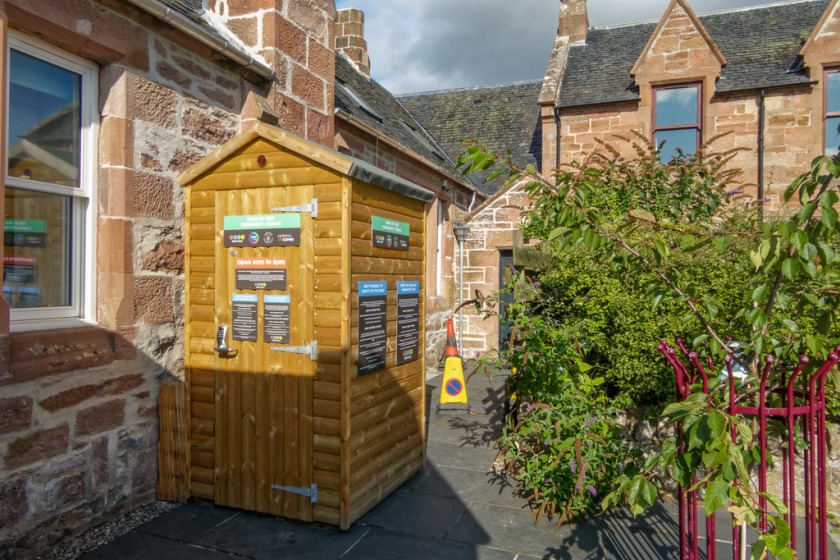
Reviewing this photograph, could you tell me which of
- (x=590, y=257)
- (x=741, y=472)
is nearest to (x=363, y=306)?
(x=590, y=257)

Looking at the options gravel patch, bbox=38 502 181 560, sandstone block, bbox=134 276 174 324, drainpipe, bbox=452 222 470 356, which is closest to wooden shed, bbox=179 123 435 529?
Result: sandstone block, bbox=134 276 174 324

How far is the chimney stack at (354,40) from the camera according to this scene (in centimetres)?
1323

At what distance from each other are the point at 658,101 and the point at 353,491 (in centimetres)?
1091

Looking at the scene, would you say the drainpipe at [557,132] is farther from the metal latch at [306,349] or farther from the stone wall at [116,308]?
the metal latch at [306,349]

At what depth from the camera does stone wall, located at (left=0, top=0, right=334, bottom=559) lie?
11.3 ft

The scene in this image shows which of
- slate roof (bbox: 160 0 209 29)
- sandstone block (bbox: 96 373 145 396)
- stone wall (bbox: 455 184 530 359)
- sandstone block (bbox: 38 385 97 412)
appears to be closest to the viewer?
sandstone block (bbox: 38 385 97 412)

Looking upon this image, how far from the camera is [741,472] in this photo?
1.75 metres

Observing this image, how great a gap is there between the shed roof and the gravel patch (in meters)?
2.39

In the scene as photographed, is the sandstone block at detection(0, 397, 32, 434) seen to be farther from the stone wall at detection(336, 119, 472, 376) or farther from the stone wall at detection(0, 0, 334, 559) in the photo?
the stone wall at detection(336, 119, 472, 376)

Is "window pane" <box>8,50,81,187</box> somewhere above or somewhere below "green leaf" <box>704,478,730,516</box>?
above

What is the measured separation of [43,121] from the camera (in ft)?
12.4

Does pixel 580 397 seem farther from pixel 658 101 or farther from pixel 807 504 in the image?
pixel 658 101

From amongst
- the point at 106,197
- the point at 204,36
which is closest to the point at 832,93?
the point at 204,36

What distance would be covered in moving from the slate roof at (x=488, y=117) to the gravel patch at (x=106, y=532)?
35.4 ft
